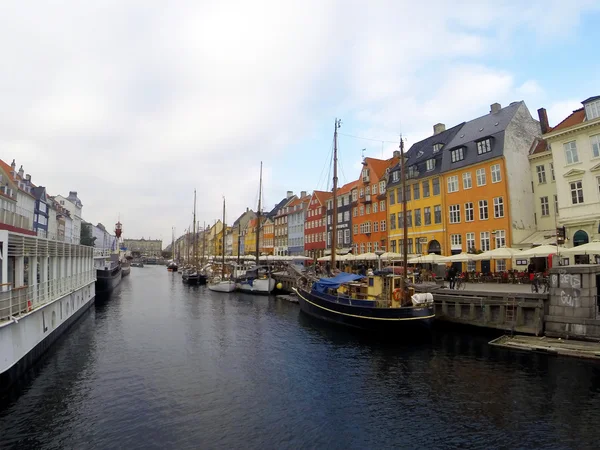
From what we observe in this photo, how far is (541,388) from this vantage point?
14.3m

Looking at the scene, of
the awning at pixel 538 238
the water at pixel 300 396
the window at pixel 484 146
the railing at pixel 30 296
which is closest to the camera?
the water at pixel 300 396

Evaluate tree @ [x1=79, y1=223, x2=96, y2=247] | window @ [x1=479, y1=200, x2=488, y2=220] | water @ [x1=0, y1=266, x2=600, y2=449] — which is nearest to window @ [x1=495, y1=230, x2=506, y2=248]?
window @ [x1=479, y1=200, x2=488, y2=220]

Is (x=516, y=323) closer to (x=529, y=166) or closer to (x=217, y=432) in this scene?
(x=217, y=432)

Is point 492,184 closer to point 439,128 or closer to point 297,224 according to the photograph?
point 439,128

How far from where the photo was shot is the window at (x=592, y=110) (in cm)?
2825

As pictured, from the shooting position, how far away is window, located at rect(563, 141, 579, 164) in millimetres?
29875

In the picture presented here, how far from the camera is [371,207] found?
5488 cm

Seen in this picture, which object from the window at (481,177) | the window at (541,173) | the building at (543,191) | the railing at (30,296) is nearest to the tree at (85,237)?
the railing at (30,296)

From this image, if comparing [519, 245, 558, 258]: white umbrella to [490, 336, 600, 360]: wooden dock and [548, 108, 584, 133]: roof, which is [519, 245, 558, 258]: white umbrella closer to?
[490, 336, 600, 360]: wooden dock

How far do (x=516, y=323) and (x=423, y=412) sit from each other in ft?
42.4

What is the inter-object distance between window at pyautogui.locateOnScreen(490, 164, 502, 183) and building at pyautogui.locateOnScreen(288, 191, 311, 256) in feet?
145

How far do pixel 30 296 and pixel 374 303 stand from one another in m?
18.6

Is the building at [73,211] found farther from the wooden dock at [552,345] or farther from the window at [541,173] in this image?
the wooden dock at [552,345]

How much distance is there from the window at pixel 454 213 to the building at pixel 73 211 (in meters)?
94.3
